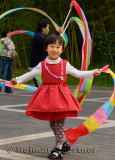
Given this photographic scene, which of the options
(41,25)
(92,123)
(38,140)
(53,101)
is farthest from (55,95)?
(41,25)

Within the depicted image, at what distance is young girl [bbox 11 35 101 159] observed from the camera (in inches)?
219

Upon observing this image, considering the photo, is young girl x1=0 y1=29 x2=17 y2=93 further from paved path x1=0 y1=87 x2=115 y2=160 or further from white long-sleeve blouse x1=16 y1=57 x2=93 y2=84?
white long-sleeve blouse x1=16 y1=57 x2=93 y2=84

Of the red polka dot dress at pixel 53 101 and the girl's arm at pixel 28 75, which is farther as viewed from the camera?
the girl's arm at pixel 28 75

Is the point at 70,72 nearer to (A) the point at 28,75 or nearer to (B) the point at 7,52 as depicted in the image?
(A) the point at 28,75

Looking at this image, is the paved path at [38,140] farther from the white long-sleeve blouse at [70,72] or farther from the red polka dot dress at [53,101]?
the white long-sleeve blouse at [70,72]

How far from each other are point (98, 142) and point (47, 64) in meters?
1.44

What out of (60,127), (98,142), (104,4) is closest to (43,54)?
(98,142)

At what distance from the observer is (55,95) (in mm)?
5613

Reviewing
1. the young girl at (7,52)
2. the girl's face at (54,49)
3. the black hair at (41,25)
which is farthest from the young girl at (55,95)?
the young girl at (7,52)

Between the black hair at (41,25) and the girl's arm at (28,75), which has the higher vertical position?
the black hair at (41,25)

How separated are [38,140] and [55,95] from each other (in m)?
1.28

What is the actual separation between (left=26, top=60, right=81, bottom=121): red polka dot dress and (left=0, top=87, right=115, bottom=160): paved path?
50 cm

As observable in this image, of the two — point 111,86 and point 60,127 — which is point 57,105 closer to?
point 60,127

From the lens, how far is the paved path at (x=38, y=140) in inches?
226
